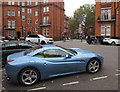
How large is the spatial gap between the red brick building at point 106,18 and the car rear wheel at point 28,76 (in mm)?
27497

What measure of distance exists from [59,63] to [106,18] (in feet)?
92.2

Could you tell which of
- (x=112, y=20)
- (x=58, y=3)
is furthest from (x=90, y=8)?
(x=112, y=20)

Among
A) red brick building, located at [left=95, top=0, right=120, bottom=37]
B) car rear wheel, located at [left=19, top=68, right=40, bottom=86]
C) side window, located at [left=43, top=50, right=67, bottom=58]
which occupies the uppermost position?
red brick building, located at [left=95, top=0, right=120, bottom=37]

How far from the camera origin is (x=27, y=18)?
41594 mm

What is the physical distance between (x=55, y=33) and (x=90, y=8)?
29.5m

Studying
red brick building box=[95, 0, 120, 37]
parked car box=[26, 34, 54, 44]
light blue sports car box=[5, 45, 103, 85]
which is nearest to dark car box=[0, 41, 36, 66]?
light blue sports car box=[5, 45, 103, 85]

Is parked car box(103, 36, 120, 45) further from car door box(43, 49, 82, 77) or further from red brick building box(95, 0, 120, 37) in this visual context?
car door box(43, 49, 82, 77)

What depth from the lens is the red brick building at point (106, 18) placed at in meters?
28.1

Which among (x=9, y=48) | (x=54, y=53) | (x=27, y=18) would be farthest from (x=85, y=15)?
(x=54, y=53)

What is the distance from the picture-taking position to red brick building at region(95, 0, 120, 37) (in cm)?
2809

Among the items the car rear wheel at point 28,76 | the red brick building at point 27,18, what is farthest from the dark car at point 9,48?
the red brick building at point 27,18

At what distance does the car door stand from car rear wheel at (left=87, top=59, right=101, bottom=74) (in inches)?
18.7

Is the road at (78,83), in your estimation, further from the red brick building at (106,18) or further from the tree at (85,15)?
the tree at (85,15)

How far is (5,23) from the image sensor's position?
4056 cm
